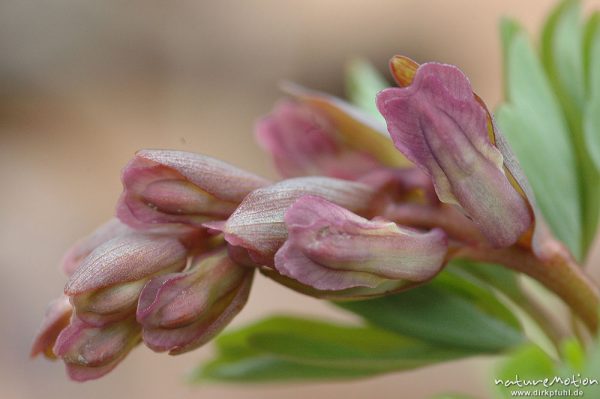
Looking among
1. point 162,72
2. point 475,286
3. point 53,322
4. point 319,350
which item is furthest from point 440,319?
point 162,72

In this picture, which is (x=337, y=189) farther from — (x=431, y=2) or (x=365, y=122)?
(x=431, y=2)

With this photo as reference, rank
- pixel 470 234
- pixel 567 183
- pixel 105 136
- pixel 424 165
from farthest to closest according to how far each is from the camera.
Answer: pixel 105 136 < pixel 567 183 < pixel 470 234 < pixel 424 165

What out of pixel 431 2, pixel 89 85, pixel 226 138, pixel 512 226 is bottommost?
pixel 226 138

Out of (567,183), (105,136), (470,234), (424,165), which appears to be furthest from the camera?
(105,136)

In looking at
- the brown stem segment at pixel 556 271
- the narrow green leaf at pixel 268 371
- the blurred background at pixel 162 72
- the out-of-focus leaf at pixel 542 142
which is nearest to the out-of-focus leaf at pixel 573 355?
the brown stem segment at pixel 556 271

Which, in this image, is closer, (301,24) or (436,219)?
(436,219)

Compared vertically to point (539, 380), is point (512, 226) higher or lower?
higher

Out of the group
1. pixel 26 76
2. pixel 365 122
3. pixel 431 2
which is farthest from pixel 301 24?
pixel 365 122

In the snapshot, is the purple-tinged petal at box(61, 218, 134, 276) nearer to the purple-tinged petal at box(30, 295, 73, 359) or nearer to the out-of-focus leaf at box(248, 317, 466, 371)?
the purple-tinged petal at box(30, 295, 73, 359)
